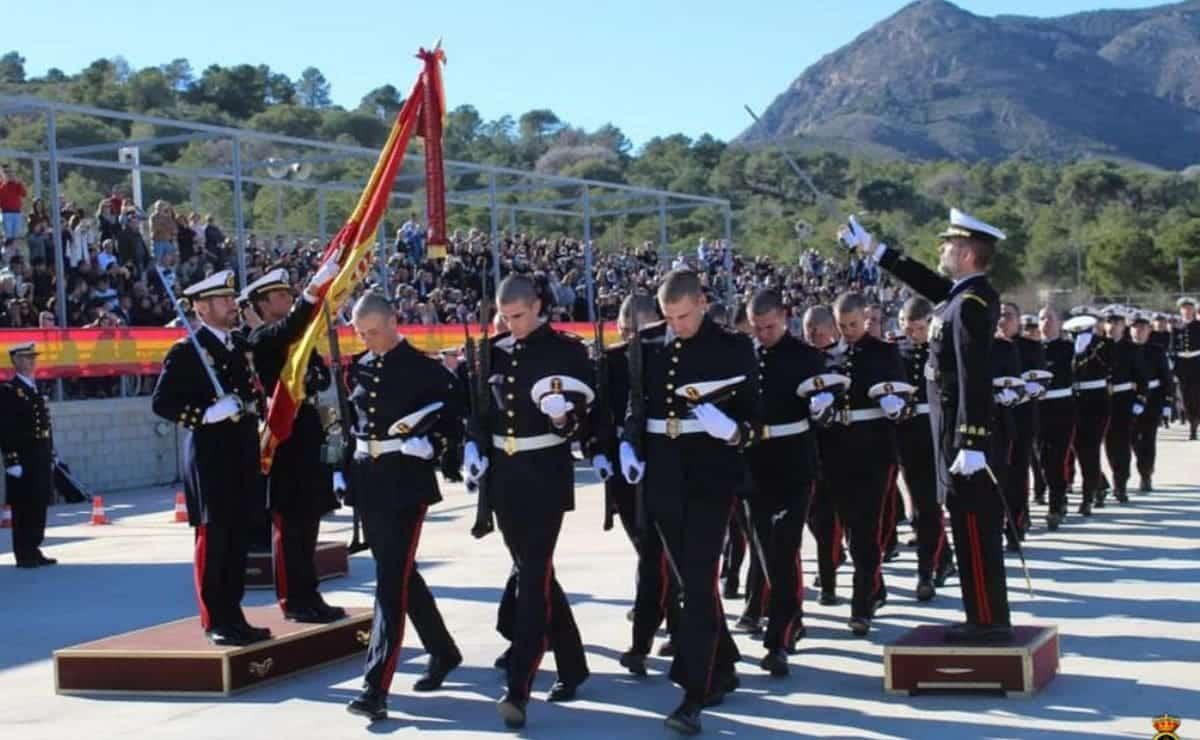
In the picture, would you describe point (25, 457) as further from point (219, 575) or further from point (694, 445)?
point (694, 445)

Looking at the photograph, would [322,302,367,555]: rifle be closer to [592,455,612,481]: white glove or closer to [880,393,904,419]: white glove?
[592,455,612,481]: white glove

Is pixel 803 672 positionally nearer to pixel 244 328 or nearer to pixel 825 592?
pixel 825 592

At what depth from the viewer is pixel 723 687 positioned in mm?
7820

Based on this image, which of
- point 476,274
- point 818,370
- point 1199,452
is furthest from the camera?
point 476,274

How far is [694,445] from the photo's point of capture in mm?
7500

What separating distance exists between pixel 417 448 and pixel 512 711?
1.33m

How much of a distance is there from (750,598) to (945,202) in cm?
11223

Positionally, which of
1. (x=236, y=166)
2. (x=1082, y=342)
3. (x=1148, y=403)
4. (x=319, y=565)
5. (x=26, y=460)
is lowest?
(x=319, y=565)

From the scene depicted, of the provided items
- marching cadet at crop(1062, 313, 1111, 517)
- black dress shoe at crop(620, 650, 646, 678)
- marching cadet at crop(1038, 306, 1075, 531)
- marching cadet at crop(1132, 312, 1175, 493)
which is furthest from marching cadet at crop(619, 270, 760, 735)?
marching cadet at crop(1132, 312, 1175, 493)

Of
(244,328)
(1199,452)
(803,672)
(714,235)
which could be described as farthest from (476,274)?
(714,235)

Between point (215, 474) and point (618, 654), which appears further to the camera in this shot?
point (618, 654)

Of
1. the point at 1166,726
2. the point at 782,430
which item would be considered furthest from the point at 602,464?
the point at 1166,726

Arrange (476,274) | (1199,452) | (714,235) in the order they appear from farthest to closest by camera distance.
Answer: (714,235), (476,274), (1199,452)

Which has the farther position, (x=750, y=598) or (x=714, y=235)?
(x=714, y=235)
